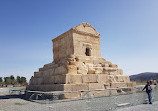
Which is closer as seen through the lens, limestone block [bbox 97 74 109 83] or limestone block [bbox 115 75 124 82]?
limestone block [bbox 97 74 109 83]

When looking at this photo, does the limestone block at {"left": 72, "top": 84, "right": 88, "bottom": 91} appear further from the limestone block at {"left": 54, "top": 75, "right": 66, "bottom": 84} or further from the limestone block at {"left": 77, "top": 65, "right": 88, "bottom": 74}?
the limestone block at {"left": 77, "top": 65, "right": 88, "bottom": 74}

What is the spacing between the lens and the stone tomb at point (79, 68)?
1045 centimetres

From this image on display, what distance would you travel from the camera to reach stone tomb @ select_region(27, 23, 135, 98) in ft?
34.3

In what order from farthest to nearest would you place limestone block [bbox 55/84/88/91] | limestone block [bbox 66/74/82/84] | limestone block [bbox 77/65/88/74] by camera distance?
limestone block [bbox 77/65/88/74]
limestone block [bbox 66/74/82/84]
limestone block [bbox 55/84/88/91]

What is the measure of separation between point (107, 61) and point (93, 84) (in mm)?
4115

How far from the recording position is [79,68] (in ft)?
37.8

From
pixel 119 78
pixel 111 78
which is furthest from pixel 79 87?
pixel 119 78

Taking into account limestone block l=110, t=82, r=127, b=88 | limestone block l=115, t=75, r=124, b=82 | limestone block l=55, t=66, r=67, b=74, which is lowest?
limestone block l=110, t=82, r=127, b=88

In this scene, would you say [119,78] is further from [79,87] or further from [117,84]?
[79,87]

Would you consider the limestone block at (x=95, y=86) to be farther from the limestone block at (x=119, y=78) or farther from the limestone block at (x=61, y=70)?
the limestone block at (x=119, y=78)

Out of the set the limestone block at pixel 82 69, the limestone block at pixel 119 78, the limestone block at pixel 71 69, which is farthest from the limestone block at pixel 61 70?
the limestone block at pixel 119 78

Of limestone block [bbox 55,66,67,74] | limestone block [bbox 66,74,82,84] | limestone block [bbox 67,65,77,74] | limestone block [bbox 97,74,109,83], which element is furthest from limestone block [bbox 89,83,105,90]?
limestone block [bbox 55,66,67,74]

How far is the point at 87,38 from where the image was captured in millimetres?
14602

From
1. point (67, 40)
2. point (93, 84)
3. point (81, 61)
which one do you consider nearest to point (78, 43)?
point (67, 40)
